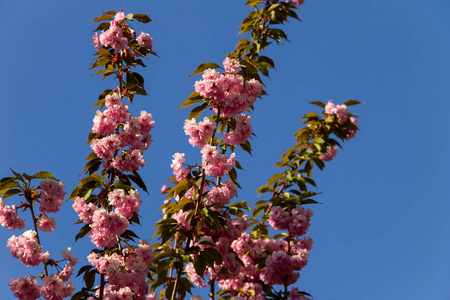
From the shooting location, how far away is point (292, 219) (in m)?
3.74

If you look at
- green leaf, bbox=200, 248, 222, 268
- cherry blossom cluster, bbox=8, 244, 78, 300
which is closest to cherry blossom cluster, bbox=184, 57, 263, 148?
green leaf, bbox=200, 248, 222, 268

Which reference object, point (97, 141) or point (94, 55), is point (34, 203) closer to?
point (97, 141)

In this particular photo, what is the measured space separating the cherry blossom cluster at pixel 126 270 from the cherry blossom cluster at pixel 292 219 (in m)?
1.18

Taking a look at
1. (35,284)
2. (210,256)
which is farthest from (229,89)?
(35,284)

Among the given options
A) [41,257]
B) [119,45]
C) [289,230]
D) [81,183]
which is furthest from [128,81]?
[289,230]

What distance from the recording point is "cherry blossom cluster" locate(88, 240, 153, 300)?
113 inches

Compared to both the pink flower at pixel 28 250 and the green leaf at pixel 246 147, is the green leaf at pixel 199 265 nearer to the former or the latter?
the pink flower at pixel 28 250

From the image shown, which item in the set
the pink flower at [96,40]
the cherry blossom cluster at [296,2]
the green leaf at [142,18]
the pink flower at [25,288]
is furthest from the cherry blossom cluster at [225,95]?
the cherry blossom cluster at [296,2]

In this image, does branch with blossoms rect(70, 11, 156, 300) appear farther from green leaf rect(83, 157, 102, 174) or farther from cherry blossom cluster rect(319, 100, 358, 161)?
cherry blossom cluster rect(319, 100, 358, 161)

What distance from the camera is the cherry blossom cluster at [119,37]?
145 inches

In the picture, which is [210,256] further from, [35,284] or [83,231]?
[35,284]

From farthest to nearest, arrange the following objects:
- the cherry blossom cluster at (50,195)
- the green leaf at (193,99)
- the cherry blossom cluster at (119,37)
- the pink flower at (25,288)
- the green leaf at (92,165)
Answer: the cherry blossom cluster at (119,37)
the green leaf at (92,165)
the green leaf at (193,99)
the cherry blossom cluster at (50,195)
the pink flower at (25,288)

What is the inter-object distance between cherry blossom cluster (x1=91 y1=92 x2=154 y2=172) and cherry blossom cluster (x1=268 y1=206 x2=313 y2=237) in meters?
1.21

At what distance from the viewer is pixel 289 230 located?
148 inches
